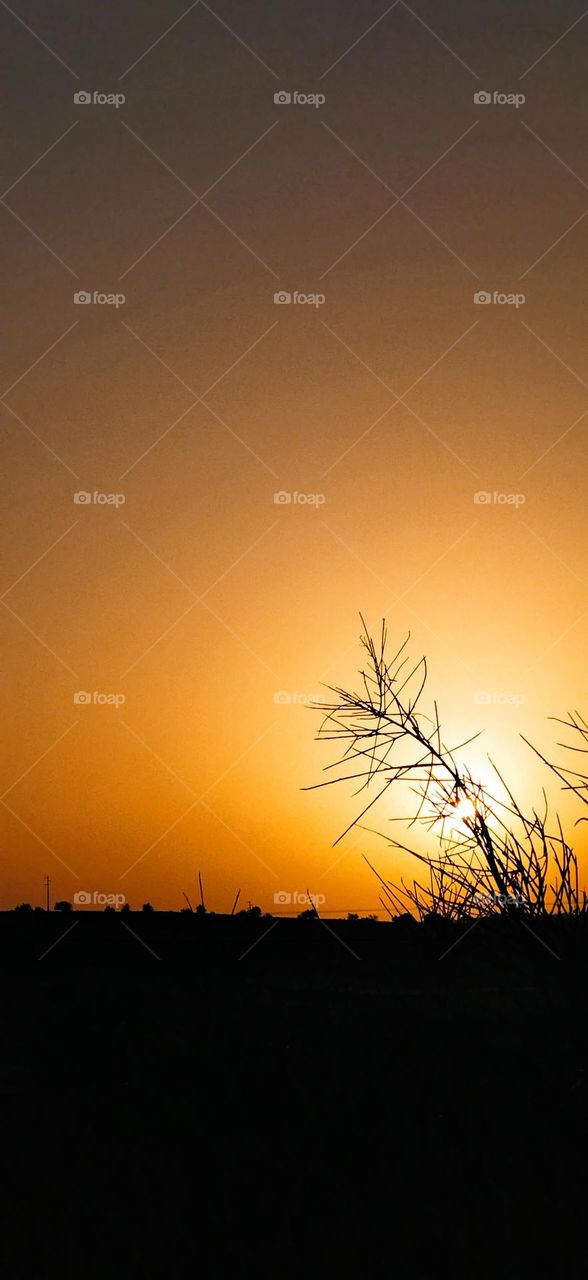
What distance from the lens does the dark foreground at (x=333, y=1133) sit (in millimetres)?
4777

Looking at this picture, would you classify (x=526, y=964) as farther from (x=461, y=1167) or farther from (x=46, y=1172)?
(x=46, y=1172)

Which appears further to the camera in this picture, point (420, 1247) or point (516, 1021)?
point (516, 1021)

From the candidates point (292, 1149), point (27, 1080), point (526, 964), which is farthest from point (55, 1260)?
point (27, 1080)

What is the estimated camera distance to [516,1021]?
6652 millimetres

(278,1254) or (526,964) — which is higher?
(526,964)

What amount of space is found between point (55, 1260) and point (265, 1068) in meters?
2.39

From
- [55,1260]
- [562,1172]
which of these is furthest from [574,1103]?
[55,1260]

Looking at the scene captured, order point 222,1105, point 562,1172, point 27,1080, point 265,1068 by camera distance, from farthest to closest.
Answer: point 27,1080 → point 265,1068 → point 222,1105 → point 562,1172

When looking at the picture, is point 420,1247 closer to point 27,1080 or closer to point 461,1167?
point 461,1167

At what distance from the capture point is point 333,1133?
588 cm

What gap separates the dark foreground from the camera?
478cm

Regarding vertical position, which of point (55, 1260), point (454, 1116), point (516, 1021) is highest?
point (516, 1021)

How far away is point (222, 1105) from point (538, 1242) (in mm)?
2204

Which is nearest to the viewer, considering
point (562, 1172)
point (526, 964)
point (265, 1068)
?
point (562, 1172)
